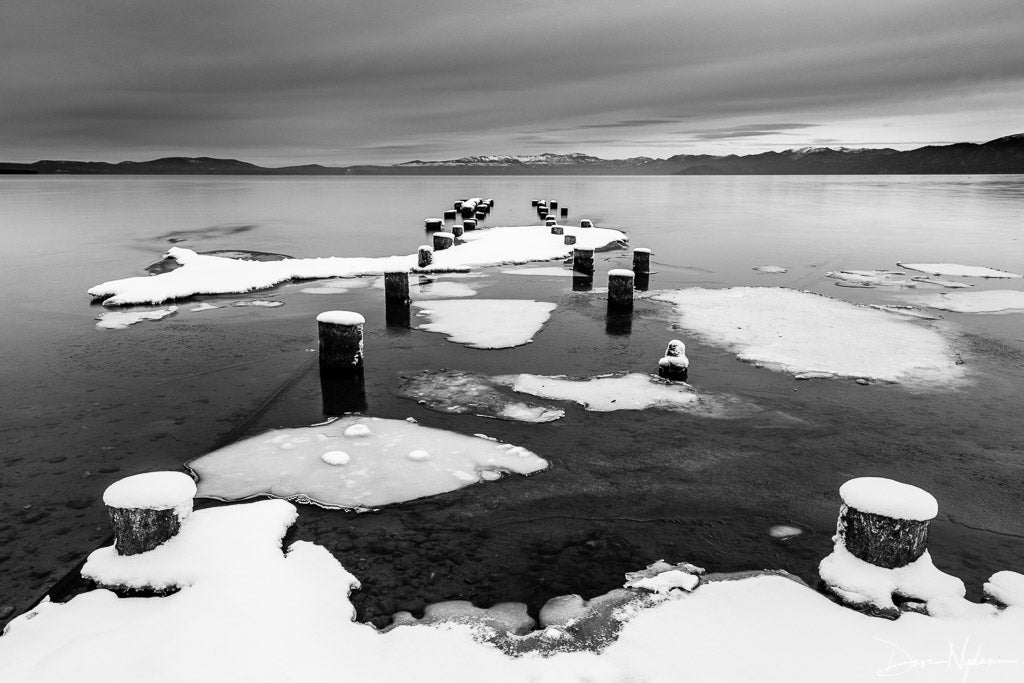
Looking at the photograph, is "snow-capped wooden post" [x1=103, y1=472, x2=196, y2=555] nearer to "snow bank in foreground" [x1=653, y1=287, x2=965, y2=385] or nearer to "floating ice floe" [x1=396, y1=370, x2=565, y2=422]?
"floating ice floe" [x1=396, y1=370, x2=565, y2=422]

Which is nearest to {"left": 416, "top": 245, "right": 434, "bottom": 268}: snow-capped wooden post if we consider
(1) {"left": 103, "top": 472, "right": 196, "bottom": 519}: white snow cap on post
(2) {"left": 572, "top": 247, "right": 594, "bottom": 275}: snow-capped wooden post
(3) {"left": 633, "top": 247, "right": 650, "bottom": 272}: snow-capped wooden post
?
(2) {"left": 572, "top": 247, "right": 594, "bottom": 275}: snow-capped wooden post

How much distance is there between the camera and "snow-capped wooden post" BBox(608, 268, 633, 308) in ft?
38.9

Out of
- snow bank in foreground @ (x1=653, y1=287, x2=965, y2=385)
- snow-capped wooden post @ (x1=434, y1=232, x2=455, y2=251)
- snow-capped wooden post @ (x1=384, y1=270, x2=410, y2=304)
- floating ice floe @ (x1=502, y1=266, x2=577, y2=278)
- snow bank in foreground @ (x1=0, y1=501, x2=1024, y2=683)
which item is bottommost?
snow bank in foreground @ (x1=0, y1=501, x2=1024, y2=683)

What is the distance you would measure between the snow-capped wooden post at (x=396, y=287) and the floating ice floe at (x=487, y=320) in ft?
1.55

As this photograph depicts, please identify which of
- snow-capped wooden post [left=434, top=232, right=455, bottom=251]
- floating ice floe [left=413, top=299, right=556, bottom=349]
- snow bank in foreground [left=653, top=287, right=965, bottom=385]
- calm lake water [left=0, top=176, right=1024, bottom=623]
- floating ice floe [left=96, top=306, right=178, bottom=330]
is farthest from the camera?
snow-capped wooden post [left=434, top=232, right=455, bottom=251]

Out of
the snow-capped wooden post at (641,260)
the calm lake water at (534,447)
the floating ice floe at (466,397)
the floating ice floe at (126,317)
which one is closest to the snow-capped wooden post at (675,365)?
the calm lake water at (534,447)

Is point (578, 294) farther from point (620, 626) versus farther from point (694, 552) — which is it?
point (620, 626)

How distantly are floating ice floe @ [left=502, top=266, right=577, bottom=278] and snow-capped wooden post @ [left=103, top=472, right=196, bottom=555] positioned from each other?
1285 centimetres

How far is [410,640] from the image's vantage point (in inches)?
141

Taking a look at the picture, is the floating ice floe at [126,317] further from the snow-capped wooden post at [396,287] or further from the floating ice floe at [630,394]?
the floating ice floe at [630,394]

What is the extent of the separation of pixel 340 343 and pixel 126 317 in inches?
241

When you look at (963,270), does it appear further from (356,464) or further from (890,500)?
(356,464)

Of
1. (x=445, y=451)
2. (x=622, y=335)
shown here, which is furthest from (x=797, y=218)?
(x=445, y=451)

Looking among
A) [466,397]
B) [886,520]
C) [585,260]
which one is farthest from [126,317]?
[886,520]
